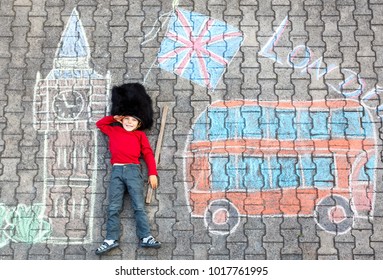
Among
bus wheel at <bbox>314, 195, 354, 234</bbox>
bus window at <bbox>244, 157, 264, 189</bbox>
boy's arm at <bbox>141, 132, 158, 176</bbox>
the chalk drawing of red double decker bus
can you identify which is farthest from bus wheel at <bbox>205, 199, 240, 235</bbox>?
bus wheel at <bbox>314, 195, 354, 234</bbox>

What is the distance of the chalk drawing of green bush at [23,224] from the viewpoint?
543 cm

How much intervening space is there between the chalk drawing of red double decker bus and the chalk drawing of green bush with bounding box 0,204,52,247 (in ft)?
4.43

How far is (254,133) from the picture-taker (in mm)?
5676

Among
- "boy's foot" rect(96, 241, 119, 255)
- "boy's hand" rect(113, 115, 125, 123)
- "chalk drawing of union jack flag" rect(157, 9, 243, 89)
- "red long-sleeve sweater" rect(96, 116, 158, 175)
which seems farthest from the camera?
"chalk drawing of union jack flag" rect(157, 9, 243, 89)

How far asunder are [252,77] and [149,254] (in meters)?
1.95

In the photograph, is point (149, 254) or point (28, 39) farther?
point (28, 39)

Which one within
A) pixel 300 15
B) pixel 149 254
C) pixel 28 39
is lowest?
pixel 149 254

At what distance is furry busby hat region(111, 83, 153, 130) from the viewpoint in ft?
18.0

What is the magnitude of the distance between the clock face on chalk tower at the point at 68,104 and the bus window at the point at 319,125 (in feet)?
7.29

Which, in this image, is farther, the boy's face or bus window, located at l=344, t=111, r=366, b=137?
bus window, located at l=344, t=111, r=366, b=137

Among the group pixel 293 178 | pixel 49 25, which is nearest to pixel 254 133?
pixel 293 178

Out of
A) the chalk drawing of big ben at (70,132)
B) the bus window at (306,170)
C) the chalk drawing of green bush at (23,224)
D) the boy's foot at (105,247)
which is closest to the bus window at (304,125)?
the bus window at (306,170)

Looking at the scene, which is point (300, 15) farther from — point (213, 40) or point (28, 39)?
point (28, 39)

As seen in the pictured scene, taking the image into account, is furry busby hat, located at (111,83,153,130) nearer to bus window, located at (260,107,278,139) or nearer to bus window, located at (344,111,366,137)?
bus window, located at (260,107,278,139)
